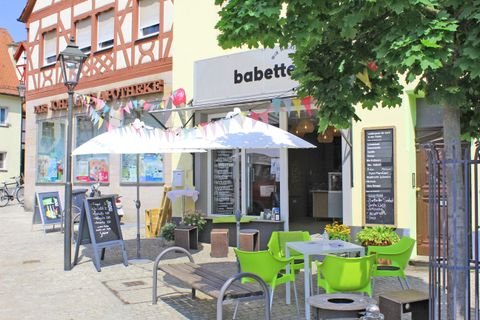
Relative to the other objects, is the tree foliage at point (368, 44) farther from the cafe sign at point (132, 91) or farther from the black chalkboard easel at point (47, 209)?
the black chalkboard easel at point (47, 209)

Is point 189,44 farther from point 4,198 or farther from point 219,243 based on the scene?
point 4,198

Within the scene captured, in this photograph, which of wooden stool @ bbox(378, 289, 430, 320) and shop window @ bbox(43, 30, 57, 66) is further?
shop window @ bbox(43, 30, 57, 66)

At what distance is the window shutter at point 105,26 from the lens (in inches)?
623

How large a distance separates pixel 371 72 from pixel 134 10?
1180 cm

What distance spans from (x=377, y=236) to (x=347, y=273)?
325 centimetres

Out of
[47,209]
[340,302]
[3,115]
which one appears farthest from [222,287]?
[3,115]

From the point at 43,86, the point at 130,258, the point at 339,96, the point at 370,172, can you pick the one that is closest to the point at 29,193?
the point at 43,86

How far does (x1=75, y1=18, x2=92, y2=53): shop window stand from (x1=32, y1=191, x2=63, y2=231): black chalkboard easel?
17.9ft

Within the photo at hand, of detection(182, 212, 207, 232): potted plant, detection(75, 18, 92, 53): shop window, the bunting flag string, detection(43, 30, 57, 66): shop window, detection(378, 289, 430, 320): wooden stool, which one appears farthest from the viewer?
Result: detection(43, 30, 57, 66): shop window

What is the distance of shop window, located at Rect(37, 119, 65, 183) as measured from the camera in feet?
59.2

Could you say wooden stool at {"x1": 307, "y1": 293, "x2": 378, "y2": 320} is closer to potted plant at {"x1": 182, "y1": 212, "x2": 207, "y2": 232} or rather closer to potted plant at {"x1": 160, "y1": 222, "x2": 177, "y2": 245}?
potted plant at {"x1": 182, "y1": 212, "x2": 207, "y2": 232}

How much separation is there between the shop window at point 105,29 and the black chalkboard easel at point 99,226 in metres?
7.97

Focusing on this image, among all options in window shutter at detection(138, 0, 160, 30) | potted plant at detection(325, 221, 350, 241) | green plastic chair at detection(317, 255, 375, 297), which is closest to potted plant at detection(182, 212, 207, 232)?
potted plant at detection(325, 221, 350, 241)

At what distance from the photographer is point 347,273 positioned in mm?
5320
